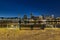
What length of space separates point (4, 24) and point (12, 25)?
1.04m

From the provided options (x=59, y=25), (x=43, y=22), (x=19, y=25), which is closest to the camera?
(x=19, y=25)

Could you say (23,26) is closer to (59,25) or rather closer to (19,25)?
(19,25)

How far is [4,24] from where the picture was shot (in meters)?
21.1

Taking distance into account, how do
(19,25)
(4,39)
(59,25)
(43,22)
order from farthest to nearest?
(59,25) < (43,22) < (19,25) < (4,39)

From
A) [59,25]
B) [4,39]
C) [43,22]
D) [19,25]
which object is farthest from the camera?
[59,25]

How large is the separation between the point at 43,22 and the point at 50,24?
1.09 meters

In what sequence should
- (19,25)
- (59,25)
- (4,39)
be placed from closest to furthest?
(4,39), (19,25), (59,25)

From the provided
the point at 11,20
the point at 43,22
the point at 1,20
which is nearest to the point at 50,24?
the point at 43,22

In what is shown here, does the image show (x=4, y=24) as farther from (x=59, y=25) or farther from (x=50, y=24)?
(x=59, y=25)

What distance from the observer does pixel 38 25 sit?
19750 mm

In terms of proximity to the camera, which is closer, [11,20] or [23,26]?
[23,26]

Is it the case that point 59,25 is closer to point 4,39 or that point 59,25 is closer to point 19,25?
point 19,25

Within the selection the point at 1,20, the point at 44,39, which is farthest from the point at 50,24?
the point at 44,39

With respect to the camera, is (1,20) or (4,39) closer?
(4,39)
